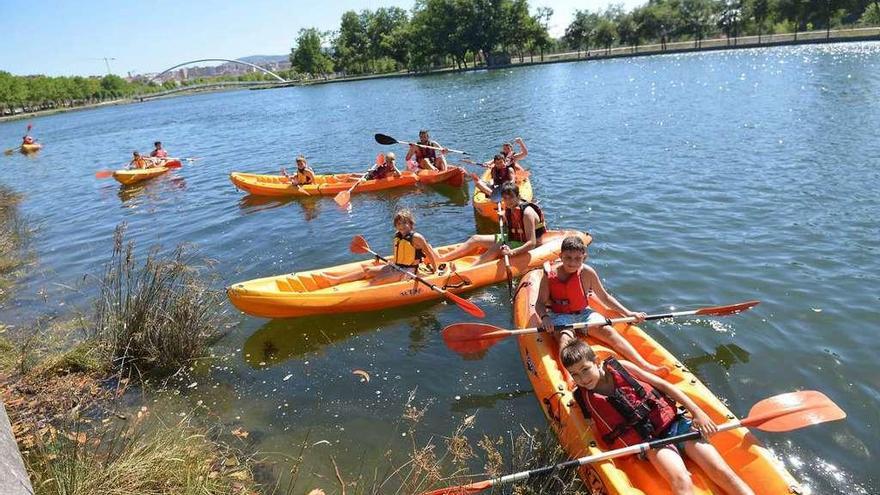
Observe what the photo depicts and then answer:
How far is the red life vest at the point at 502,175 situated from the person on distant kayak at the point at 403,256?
4058 mm

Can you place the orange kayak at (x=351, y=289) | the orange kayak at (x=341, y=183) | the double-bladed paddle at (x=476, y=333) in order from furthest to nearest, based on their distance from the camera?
the orange kayak at (x=341, y=183) < the orange kayak at (x=351, y=289) < the double-bladed paddle at (x=476, y=333)

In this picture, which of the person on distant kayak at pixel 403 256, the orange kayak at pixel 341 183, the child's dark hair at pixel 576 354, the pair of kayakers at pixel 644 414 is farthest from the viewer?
the orange kayak at pixel 341 183

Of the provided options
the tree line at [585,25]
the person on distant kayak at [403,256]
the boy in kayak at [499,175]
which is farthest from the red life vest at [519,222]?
the tree line at [585,25]

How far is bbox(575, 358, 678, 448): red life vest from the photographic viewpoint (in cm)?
395

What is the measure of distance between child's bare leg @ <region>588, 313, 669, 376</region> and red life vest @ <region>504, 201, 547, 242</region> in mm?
2464

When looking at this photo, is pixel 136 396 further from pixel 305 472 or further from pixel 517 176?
pixel 517 176

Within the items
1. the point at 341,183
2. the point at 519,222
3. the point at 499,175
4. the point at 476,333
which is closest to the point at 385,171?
the point at 341,183

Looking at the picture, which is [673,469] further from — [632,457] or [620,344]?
[620,344]

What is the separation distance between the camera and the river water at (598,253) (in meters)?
5.29

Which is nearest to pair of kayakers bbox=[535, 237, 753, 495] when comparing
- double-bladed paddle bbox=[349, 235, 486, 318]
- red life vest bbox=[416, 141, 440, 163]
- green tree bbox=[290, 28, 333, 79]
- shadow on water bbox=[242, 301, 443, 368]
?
double-bladed paddle bbox=[349, 235, 486, 318]

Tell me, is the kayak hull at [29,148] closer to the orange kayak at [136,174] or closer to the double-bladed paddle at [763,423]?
the orange kayak at [136,174]

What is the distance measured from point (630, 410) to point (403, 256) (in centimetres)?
413

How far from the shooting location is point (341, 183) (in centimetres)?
1388

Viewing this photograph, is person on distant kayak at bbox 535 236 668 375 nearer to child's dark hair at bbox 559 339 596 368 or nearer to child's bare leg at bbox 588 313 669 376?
child's bare leg at bbox 588 313 669 376
